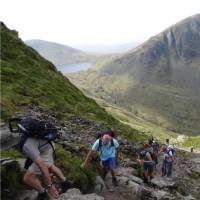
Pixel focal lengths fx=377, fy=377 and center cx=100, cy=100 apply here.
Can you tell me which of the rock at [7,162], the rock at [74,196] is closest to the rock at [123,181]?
the rock at [74,196]

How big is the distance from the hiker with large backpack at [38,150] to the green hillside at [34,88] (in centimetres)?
2026

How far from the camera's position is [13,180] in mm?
14438

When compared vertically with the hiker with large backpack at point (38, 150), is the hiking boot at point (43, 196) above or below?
below

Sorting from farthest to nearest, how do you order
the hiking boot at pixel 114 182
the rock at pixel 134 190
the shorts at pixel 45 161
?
the rock at pixel 134 190
the hiking boot at pixel 114 182
the shorts at pixel 45 161

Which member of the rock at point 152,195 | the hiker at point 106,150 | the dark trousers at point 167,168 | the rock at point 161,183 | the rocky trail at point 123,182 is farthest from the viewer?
the dark trousers at point 167,168

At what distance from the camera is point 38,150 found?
529 inches

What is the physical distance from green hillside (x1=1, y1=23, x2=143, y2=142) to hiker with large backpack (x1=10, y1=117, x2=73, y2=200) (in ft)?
66.5

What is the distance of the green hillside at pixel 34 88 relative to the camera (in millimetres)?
40719

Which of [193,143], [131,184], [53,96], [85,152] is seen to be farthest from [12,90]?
[193,143]

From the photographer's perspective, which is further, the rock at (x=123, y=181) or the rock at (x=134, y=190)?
the rock at (x=123, y=181)

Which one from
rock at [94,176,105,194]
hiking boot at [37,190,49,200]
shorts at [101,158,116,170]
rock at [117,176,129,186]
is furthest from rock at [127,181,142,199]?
hiking boot at [37,190,49,200]

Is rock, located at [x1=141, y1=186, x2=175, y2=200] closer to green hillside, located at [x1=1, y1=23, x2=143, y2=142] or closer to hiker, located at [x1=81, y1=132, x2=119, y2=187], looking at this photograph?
hiker, located at [x1=81, y1=132, x2=119, y2=187]

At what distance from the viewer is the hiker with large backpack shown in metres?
13.2

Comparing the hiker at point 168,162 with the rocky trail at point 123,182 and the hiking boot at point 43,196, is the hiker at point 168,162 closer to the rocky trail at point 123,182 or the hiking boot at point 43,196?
the rocky trail at point 123,182
